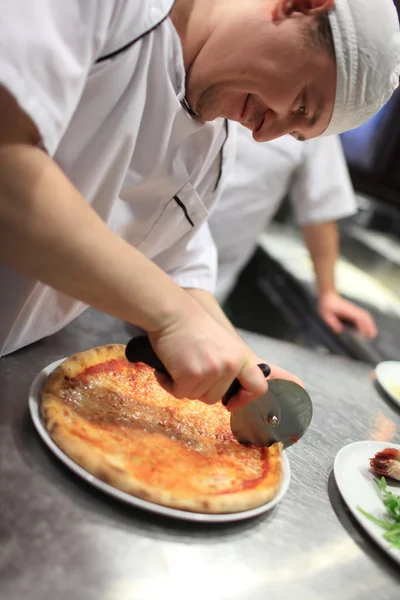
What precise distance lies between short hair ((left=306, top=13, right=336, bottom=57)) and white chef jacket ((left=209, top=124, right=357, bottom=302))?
1400mm

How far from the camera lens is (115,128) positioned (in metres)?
0.91

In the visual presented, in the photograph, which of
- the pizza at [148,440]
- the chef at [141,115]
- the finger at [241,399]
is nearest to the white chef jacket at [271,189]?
the chef at [141,115]

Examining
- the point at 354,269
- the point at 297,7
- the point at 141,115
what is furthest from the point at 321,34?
the point at 354,269

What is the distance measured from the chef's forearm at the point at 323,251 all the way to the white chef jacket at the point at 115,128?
117cm

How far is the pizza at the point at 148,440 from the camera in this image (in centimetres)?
76

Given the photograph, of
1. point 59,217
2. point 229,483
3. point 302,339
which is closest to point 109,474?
point 229,483

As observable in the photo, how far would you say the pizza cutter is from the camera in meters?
0.95

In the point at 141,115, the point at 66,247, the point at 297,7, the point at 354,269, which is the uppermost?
the point at 297,7

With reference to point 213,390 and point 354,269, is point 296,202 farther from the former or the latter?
point 213,390

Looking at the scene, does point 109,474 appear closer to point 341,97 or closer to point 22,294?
point 22,294

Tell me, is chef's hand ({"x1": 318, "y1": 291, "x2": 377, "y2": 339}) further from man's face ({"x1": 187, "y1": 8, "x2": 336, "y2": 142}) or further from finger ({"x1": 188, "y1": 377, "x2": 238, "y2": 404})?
finger ({"x1": 188, "y1": 377, "x2": 238, "y2": 404})

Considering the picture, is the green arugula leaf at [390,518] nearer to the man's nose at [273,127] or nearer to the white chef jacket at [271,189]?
the man's nose at [273,127]

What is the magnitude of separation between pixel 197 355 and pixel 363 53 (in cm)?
52

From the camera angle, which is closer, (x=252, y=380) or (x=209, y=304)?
(x=252, y=380)
